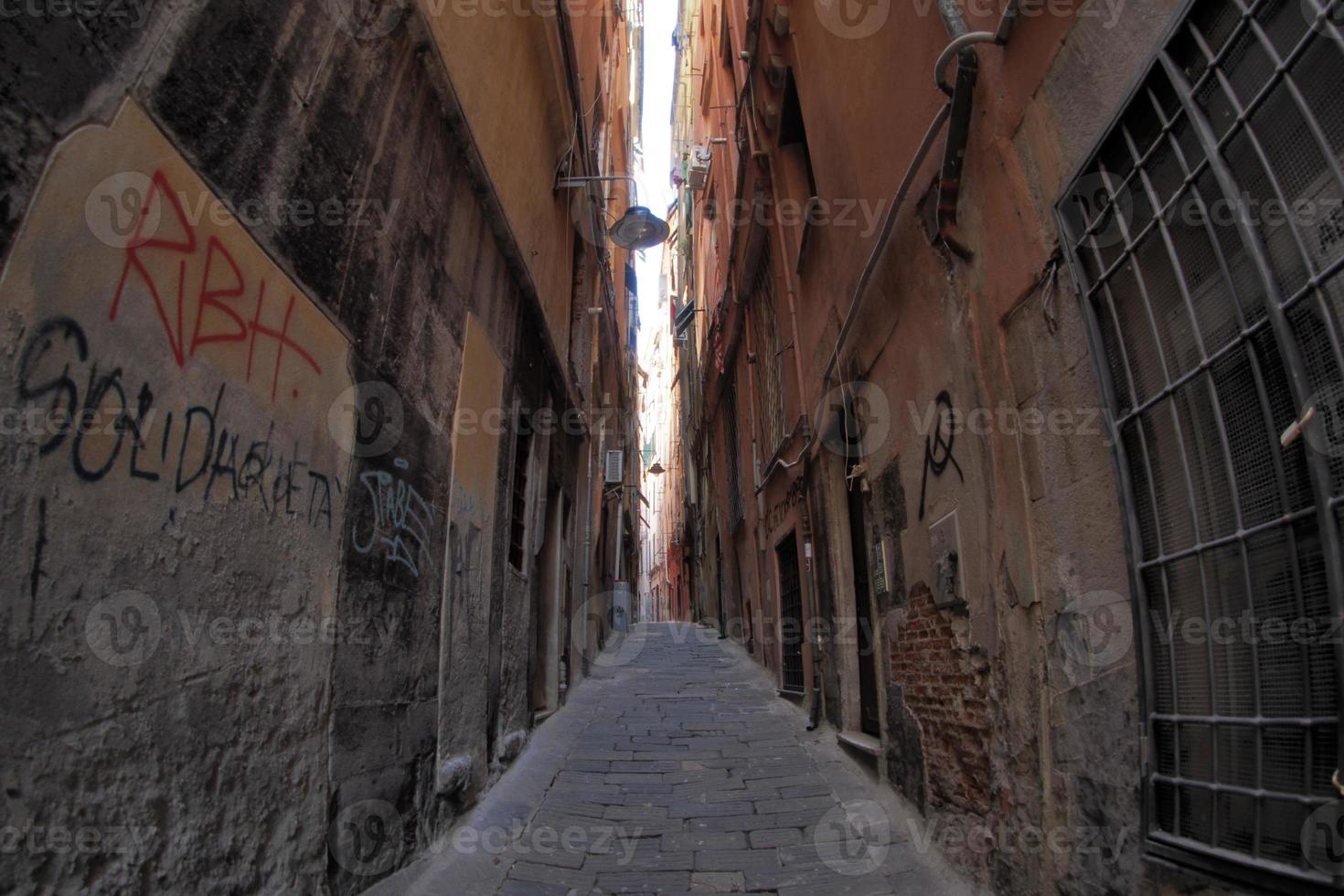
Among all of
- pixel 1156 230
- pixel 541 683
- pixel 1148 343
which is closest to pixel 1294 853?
pixel 1148 343

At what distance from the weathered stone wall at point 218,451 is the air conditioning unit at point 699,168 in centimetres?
1250

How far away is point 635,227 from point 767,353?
261 centimetres

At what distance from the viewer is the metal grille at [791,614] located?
7902 millimetres

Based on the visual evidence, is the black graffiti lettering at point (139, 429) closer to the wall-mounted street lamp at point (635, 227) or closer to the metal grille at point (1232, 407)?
the metal grille at point (1232, 407)

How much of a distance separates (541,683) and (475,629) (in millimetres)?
2996

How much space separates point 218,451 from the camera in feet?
7.06

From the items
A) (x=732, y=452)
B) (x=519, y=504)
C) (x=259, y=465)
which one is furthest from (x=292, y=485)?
(x=732, y=452)

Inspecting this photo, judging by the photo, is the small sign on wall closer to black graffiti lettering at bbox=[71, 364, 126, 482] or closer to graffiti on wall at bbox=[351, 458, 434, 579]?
graffiti on wall at bbox=[351, 458, 434, 579]

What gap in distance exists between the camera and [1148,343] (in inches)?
86.2

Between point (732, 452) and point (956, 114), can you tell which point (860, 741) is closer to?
point (956, 114)

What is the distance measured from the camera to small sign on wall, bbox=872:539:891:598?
4770 mm

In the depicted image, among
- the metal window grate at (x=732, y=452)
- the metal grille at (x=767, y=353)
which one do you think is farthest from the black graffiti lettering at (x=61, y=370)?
the metal window grate at (x=732, y=452)

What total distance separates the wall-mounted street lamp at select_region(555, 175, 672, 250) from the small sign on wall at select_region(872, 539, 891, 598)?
4527 millimetres

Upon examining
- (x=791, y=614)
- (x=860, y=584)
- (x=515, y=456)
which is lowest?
(x=791, y=614)
